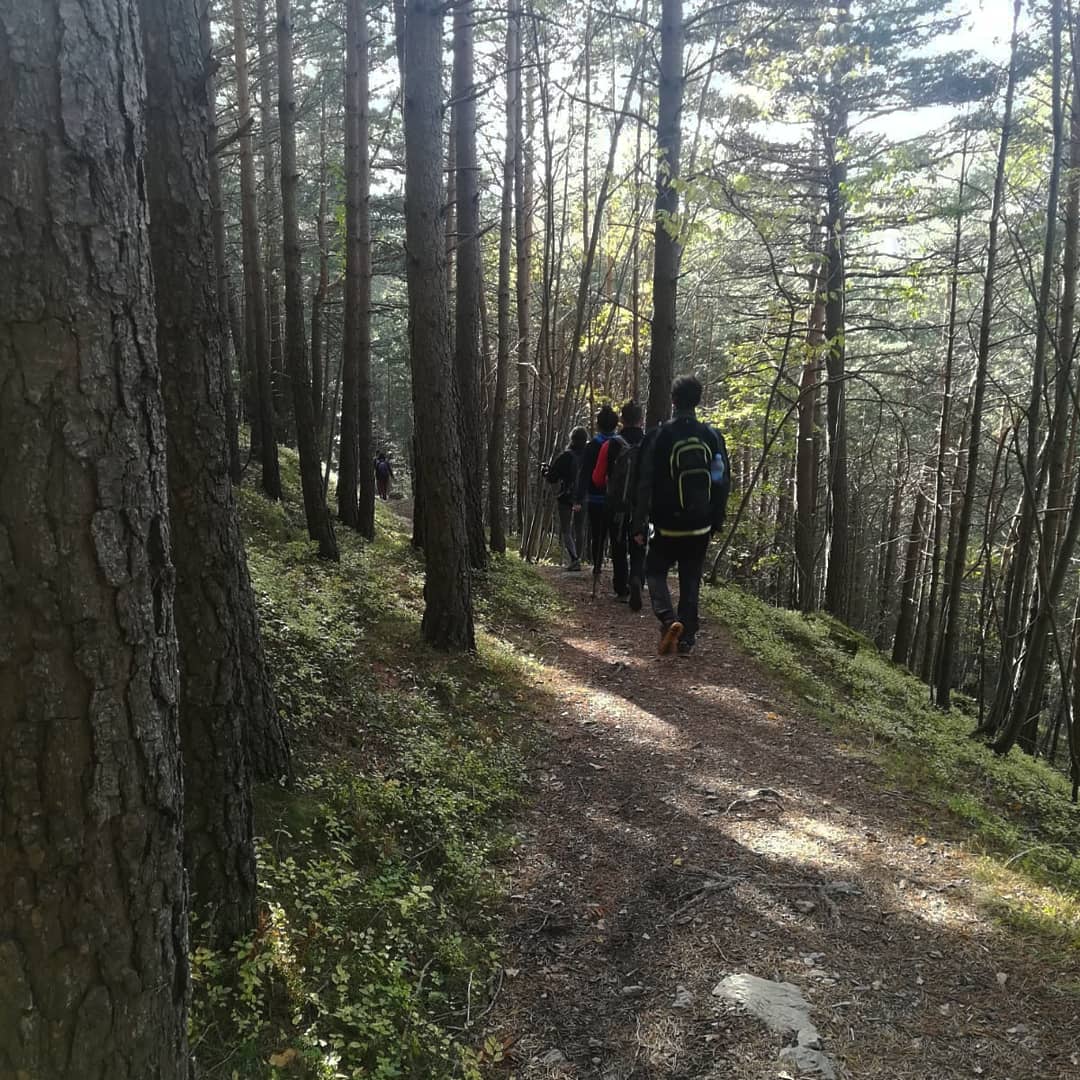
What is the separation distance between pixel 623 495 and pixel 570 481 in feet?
9.91

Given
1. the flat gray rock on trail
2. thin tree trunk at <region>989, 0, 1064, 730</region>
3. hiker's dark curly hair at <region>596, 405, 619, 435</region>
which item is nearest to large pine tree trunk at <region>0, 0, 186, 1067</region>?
the flat gray rock on trail

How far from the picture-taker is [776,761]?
5980 millimetres

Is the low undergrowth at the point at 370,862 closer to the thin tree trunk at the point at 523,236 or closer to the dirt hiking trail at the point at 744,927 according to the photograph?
the dirt hiking trail at the point at 744,927

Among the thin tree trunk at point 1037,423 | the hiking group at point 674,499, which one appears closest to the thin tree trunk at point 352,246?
the hiking group at point 674,499

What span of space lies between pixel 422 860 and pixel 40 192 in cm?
350

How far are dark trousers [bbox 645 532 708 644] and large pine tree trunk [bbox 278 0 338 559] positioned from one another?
4.50 m

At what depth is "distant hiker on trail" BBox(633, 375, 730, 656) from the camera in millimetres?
7082

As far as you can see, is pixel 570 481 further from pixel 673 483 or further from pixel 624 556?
pixel 673 483

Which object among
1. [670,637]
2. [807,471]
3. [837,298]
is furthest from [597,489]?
[807,471]

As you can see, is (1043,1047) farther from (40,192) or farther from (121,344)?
(40,192)

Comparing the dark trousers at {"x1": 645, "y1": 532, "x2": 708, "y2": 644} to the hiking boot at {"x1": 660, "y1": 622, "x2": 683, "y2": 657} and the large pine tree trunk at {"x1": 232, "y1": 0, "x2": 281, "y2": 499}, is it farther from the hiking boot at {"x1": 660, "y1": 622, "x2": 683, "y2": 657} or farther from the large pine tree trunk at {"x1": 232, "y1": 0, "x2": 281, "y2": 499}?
the large pine tree trunk at {"x1": 232, "y1": 0, "x2": 281, "y2": 499}

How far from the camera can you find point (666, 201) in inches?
392

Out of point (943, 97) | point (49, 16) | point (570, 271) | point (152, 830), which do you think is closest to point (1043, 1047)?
point (152, 830)

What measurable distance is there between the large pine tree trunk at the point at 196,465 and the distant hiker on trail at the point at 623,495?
6.02m
